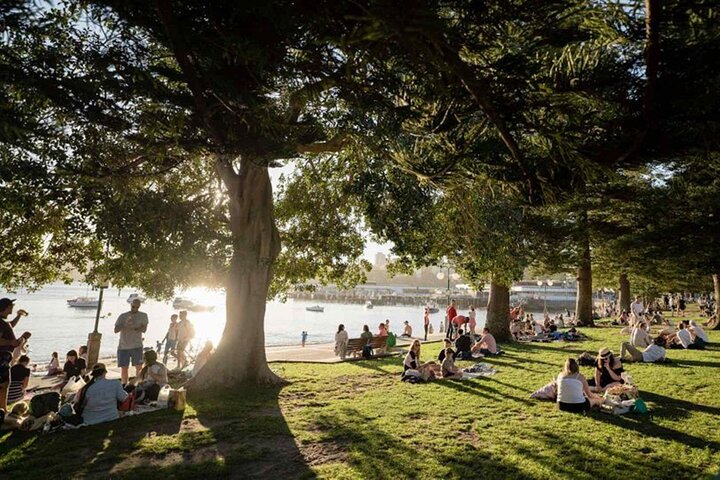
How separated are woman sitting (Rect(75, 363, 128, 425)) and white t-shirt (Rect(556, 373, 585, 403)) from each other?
8.14m

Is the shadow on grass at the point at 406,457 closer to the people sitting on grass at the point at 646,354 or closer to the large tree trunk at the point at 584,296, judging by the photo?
the people sitting on grass at the point at 646,354

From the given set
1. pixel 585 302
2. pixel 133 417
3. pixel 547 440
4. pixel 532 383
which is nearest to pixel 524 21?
pixel 547 440

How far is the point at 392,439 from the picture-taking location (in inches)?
278

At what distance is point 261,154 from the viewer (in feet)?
17.4

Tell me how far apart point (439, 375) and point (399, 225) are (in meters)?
4.34

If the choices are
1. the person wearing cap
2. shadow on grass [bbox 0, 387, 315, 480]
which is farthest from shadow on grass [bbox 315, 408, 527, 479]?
the person wearing cap

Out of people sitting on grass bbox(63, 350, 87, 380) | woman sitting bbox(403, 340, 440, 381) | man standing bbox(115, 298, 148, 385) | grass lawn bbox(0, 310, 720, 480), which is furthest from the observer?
woman sitting bbox(403, 340, 440, 381)

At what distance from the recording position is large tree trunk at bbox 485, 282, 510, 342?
20578 mm

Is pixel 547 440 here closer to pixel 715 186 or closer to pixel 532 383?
pixel 532 383

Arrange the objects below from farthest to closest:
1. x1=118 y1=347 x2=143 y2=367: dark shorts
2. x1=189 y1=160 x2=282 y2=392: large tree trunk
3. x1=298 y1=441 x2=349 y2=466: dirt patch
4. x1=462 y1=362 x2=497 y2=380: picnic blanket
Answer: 1. x1=462 y1=362 x2=497 y2=380: picnic blanket
2. x1=189 y1=160 x2=282 y2=392: large tree trunk
3. x1=118 y1=347 x2=143 y2=367: dark shorts
4. x1=298 y1=441 x2=349 y2=466: dirt patch

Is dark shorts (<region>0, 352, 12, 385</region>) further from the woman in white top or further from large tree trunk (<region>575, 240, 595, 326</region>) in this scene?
large tree trunk (<region>575, 240, 595, 326</region>)

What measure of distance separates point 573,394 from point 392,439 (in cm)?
382

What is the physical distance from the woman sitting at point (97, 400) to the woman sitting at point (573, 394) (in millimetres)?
8146

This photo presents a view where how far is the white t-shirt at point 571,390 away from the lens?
8609 mm
